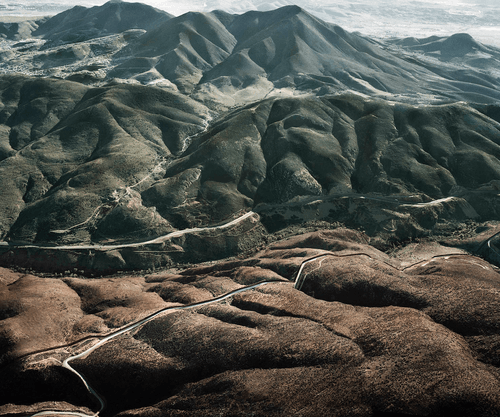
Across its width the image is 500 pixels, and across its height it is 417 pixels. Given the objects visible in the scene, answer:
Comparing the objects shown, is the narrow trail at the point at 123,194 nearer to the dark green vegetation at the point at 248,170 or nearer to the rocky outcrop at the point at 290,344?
the dark green vegetation at the point at 248,170

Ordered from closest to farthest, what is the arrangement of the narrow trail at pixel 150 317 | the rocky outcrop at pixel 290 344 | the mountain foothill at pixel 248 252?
1. the rocky outcrop at pixel 290 344
2. the mountain foothill at pixel 248 252
3. the narrow trail at pixel 150 317

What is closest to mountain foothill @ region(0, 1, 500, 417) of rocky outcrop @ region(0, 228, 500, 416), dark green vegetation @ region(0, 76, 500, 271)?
rocky outcrop @ region(0, 228, 500, 416)

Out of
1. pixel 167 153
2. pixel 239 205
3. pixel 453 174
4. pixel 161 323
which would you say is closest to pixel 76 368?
pixel 161 323

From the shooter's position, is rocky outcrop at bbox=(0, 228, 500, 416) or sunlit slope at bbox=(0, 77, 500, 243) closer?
rocky outcrop at bbox=(0, 228, 500, 416)

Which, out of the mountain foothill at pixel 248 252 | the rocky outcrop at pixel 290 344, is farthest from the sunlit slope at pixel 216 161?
the rocky outcrop at pixel 290 344

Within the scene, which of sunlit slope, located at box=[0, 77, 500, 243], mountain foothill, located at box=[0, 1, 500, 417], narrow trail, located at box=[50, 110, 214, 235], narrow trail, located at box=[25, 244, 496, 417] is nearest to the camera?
mountain foothill, located at box=[0, 1, 500, 417]

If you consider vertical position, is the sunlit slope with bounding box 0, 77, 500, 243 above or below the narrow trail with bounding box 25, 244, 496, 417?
above

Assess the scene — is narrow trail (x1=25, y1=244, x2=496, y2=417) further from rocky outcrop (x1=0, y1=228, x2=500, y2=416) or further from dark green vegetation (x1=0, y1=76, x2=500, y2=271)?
dark green vegetation (x1=0, y1=76, x2=500, y2=271)

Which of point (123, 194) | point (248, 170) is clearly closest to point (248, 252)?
point (248, 170)

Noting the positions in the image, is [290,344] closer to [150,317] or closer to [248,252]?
[150,317]
